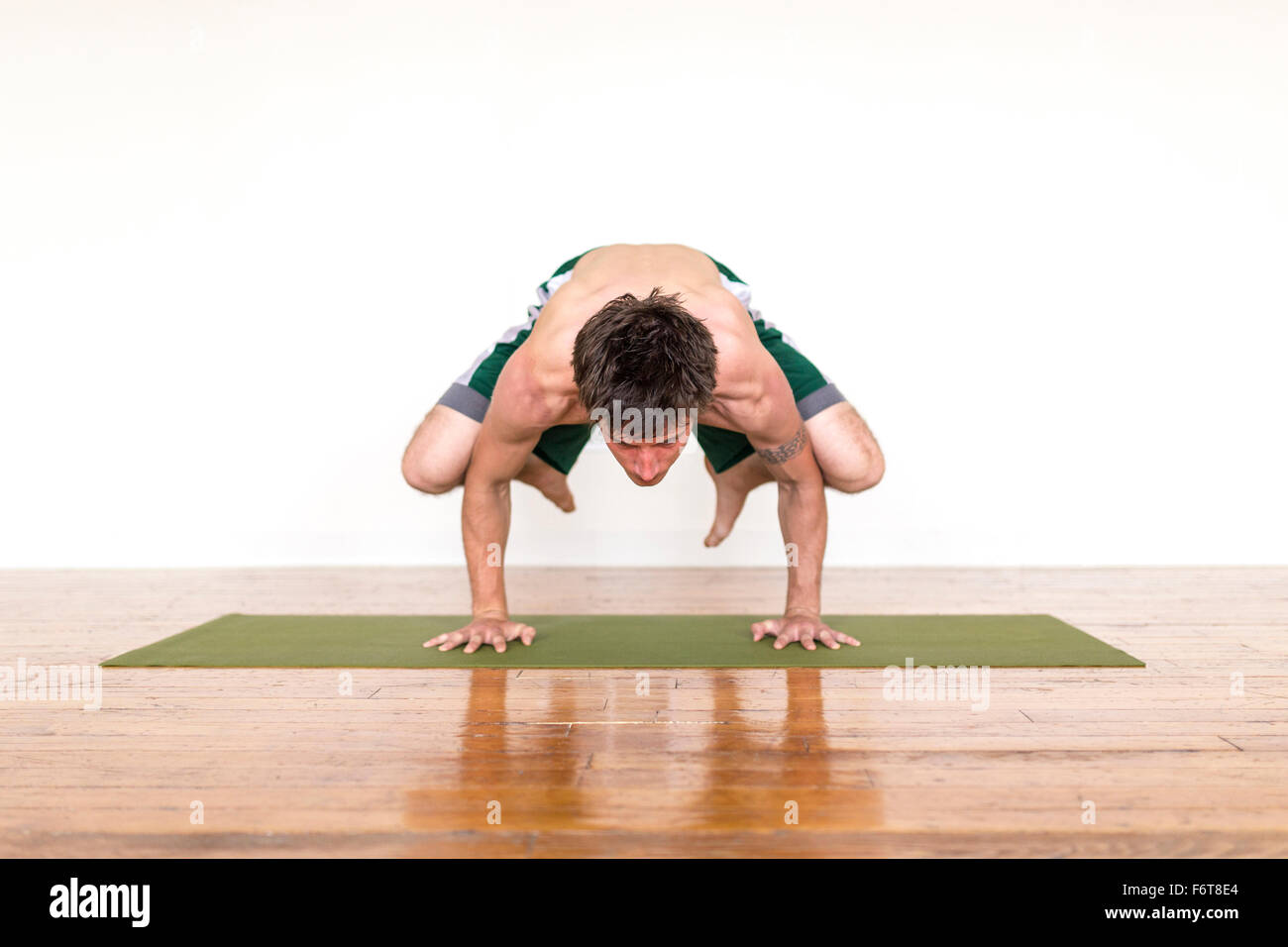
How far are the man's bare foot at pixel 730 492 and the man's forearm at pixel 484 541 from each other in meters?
0.76

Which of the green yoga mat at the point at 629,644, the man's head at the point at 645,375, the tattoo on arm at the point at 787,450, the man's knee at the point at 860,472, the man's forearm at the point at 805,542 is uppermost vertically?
the man's head at the point at 645,375

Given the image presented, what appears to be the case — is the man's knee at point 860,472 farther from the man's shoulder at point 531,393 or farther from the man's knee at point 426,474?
the man's knee at point 426,474

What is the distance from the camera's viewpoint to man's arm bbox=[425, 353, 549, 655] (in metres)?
2.40

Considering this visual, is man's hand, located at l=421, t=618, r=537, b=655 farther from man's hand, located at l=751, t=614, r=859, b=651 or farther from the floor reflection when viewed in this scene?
man's hand, located at l=751, t=614, r=859, b=651

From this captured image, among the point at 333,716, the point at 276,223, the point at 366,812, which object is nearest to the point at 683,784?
the point at 366,812

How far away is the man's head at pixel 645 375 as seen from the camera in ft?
6.40

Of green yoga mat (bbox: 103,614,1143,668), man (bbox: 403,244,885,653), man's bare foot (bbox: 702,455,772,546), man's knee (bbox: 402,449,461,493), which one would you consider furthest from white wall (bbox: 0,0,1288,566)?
man's knee (bbox: 402,449,461,493)

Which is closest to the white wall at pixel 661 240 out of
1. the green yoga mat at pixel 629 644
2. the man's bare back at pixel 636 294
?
the green yoga mat at pixel 629 644

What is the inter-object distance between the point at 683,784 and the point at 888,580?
2404 mm

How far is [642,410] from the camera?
1973mm

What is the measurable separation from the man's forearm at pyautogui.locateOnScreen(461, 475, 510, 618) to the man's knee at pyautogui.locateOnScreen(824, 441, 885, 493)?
872mm

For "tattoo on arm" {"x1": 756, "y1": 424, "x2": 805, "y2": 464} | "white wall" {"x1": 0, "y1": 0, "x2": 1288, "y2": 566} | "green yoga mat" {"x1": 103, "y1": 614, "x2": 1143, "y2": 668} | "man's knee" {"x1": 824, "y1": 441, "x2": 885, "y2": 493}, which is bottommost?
"green yoga mat" {"x1": 103, "y1": 614, "x2": 1143, "y2": 668}

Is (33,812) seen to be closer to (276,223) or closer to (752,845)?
(752,845)

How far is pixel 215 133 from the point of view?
4.25 m
